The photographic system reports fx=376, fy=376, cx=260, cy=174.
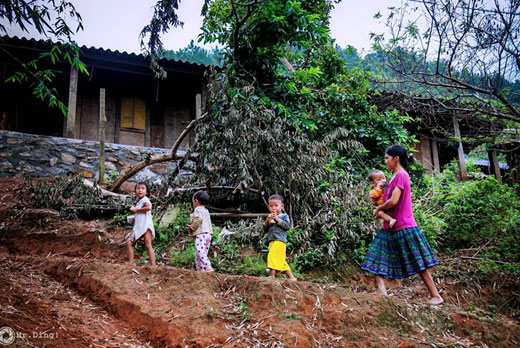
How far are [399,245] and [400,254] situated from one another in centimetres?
8

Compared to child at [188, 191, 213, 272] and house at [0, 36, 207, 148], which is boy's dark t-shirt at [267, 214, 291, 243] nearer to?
child at [188, 191, 213, 272]

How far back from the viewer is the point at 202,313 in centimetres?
276

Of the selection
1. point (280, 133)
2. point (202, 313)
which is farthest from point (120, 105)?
point (202, 313)

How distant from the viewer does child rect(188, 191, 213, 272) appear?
420cm

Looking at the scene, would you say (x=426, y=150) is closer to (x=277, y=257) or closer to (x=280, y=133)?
(x=280, y=133)

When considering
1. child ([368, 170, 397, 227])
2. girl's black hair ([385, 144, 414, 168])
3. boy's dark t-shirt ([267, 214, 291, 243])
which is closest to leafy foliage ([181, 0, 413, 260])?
boy's dark t-shirt ([267, 214, 291, 243])

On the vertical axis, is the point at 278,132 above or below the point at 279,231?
above

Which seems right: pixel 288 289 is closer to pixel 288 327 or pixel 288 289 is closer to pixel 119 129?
pixel 288 327

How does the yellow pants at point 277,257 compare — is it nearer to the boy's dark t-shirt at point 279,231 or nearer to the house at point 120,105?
the boy's dark t-shirt at point 279,231

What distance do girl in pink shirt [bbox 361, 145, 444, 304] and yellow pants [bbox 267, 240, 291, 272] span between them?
3.01 ft

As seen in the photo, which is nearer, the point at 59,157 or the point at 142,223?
the point at 142,223

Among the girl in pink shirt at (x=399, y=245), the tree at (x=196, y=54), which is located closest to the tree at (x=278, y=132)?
the girl in pink shirt at (x=399, y=245)

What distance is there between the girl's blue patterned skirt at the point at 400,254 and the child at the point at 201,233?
5.74ft

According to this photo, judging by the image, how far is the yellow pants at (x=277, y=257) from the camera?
3.99 m
